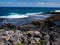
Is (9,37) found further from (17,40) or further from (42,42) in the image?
(42,42)

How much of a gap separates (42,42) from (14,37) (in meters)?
1.36

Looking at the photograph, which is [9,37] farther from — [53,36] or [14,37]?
[53,36]

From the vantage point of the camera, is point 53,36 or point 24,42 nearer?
point 24,42

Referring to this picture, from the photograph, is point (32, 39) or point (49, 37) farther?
point (49, 37)

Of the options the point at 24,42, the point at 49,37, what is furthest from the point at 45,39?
the point at 24,42

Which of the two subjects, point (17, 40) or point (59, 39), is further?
point (59, 39)

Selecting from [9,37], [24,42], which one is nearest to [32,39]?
[24,42]

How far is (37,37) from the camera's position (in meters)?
10.3

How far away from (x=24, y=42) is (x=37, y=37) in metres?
1.20

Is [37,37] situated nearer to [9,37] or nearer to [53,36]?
[53,36]

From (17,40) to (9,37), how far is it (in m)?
0.51

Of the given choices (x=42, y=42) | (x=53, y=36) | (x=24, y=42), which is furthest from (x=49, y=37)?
(x=24, y=42)

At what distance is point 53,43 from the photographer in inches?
363

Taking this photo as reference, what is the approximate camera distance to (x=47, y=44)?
30.4 feet
